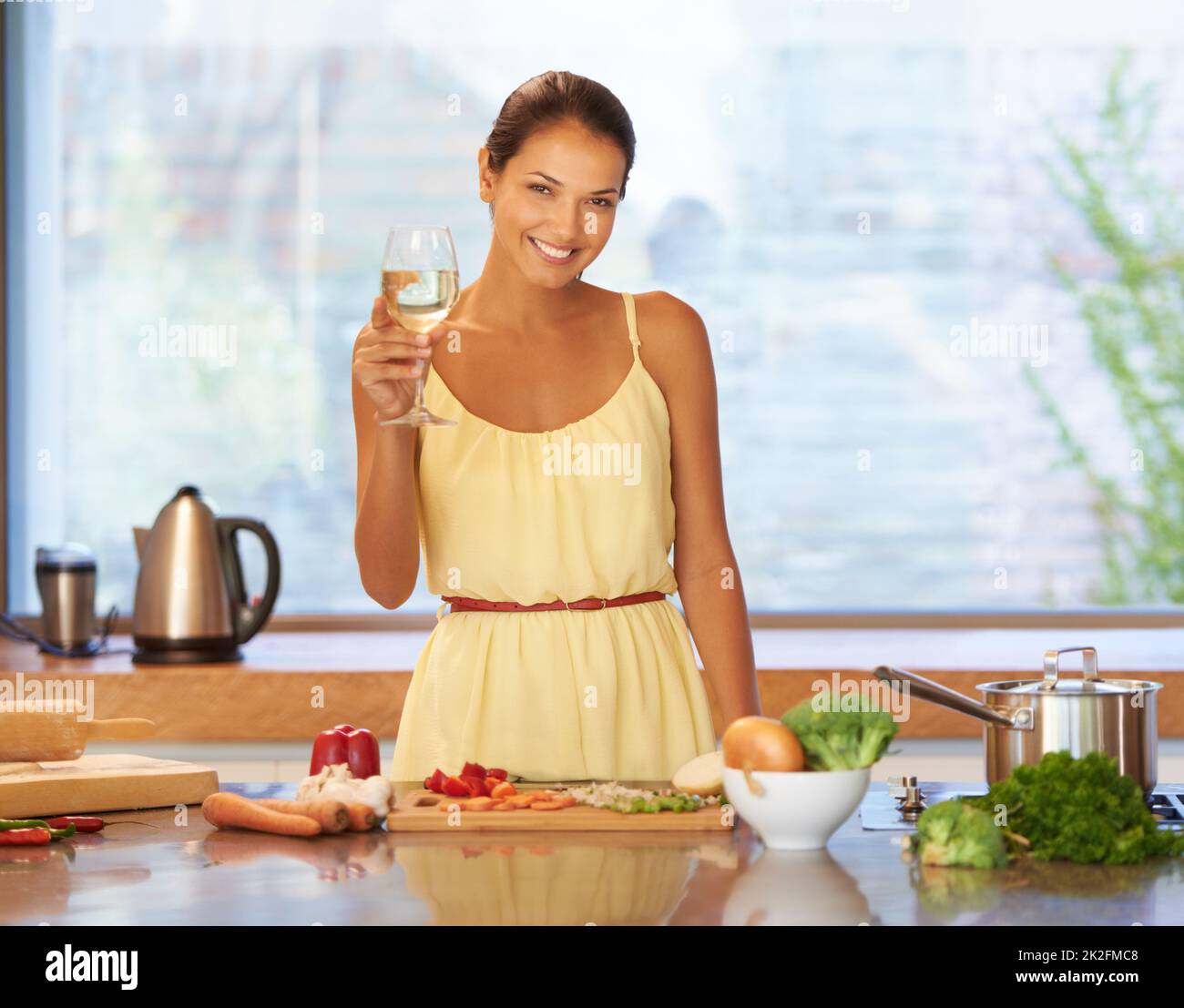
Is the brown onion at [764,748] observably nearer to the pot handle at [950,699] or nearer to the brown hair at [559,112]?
the pot handle at [950,699]

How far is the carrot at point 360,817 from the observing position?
4.64ft

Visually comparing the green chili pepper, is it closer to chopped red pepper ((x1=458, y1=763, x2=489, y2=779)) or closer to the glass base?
chopped red pepper ((x1=458, y1=763, x2=489, y2=779))

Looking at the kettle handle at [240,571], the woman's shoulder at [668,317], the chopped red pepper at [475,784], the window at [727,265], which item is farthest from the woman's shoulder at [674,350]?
the window at [727,265]

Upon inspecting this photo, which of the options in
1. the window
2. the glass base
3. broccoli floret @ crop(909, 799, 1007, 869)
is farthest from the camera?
the window

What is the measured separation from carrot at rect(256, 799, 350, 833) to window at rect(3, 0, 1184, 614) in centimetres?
204

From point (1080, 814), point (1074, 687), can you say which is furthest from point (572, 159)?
point (1080, 814)

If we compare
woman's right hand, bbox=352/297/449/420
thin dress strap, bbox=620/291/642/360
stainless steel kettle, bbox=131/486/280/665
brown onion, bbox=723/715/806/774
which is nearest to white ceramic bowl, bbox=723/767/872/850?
brown onion, bbox=723/715/806/774

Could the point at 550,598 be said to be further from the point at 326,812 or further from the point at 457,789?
the point at 326,812

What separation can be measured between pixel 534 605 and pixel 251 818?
566 mm

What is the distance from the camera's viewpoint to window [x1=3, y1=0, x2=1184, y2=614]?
346cm

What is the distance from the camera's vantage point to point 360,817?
1415mm

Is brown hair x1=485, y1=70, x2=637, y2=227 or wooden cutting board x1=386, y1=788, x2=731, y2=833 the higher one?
brown hair x1=485, y1=70, x2=637, y2=227

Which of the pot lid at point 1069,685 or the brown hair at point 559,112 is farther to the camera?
the brown hair at point 559,112

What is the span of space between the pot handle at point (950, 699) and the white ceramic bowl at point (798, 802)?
0.08 meters
